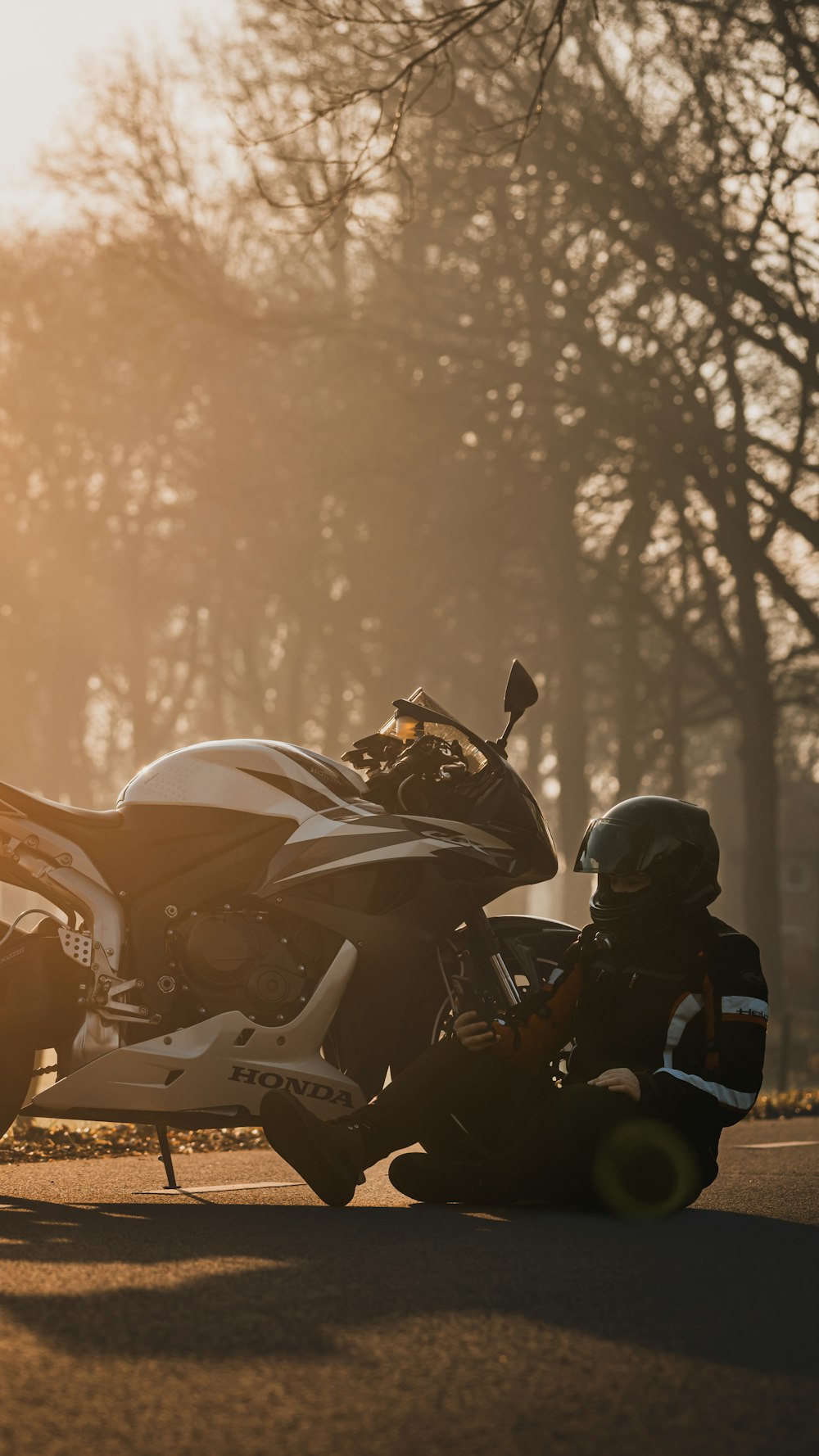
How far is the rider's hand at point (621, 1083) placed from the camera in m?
5.60

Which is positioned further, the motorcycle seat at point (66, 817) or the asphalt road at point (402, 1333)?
the motorcycle seat at point (66, 817)

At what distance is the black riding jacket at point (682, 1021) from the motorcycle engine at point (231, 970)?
852 mm

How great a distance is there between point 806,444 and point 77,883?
1604 centimetres

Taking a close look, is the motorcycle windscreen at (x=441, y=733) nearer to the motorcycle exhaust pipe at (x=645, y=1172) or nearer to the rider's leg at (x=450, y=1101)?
the rider's leg at (x=450, y=1101)

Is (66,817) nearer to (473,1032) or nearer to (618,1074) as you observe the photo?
(473,1032)

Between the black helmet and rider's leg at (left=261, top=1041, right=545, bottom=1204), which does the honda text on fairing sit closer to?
rider's leg at (left=261, top=1041, right=545, bottom=1204)

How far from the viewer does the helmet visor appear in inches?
232

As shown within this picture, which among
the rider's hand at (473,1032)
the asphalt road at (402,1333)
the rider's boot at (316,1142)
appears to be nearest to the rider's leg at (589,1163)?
the asphalt road at (402,1333)

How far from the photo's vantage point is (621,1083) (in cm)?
561

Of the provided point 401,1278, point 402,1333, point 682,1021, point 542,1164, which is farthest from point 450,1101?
point 402,1333

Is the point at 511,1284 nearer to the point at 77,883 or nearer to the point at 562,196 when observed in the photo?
the point at 77,883

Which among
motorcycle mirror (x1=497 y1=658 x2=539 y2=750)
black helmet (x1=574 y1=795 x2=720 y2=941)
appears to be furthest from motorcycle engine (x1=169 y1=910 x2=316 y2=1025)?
→ motorcycle mirror (x1=497 y1=658 x2=539 y2=750)

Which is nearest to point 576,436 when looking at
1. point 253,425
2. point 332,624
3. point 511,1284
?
point 253,425

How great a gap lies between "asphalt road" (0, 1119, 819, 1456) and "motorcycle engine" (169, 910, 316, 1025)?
621mm
